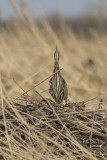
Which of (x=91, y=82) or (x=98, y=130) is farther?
(x=91, y=82)

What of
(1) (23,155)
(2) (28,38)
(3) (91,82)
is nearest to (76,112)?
(1) (23,155)

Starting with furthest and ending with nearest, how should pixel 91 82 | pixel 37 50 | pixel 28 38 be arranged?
pixel 37 50 < pixel 28 38 < pixel 91 82

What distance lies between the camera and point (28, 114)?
6.49 feet

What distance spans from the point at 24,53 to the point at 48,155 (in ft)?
14.8

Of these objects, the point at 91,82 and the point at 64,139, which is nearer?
the point at 64,139

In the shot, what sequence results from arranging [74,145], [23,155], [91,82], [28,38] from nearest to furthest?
[23,155] → [74,145] → [91,82] → [28,38]

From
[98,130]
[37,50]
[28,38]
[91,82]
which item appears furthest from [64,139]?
[37,50]

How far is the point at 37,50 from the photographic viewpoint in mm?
6320

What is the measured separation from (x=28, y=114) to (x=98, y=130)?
448 mm

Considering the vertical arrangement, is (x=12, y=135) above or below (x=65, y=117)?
below

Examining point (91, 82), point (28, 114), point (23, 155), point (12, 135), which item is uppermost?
point (91, 82)

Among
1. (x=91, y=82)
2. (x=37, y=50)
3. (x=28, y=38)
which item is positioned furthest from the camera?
(x=37, y=50)

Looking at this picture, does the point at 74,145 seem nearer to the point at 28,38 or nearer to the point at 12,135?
the point at 12,135

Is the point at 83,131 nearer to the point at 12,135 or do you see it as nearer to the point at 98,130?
the point at 98,130
